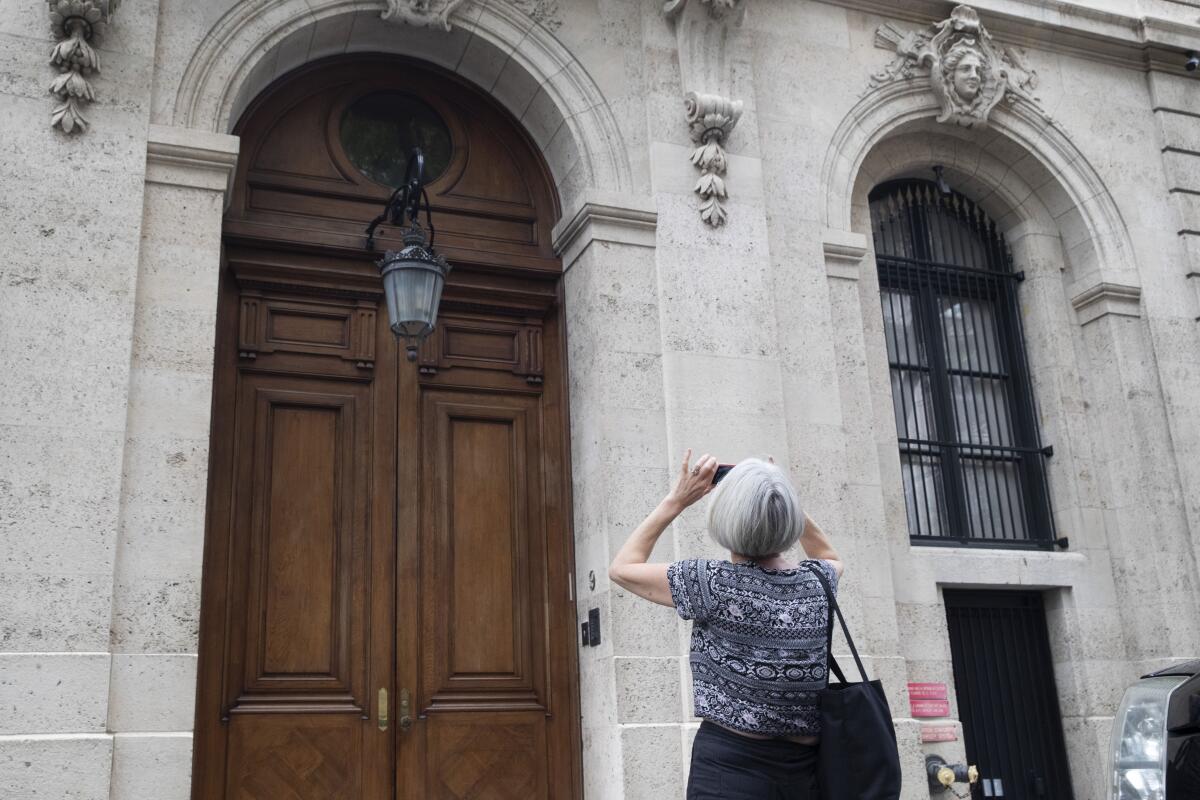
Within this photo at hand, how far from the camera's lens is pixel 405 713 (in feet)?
24.3

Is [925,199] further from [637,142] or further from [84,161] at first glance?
[84,161]

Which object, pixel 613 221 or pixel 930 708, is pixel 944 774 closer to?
pixel 930 708

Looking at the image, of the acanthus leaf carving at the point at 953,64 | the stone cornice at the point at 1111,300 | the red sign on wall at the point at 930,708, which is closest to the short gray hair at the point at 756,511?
the red sign on wall at the point at 930,708

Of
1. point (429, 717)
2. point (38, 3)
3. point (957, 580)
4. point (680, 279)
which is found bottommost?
point (429, 717)

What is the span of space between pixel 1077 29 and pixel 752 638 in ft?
27.6

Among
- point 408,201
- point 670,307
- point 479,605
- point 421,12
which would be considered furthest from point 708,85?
point 479,605

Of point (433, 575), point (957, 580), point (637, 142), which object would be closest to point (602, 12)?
point (637, 142)

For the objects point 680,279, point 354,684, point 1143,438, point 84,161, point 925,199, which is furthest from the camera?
point 925,199

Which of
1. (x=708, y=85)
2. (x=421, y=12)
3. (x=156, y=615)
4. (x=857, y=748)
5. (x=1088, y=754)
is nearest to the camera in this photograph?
(x=857, y=748)

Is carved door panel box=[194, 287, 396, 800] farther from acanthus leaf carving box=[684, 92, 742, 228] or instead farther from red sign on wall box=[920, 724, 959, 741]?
red sign on wall box=[920, 724, 959, 741]

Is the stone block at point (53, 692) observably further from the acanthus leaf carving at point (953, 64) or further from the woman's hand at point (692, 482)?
the acanthus leaf carving at point (953, 64)

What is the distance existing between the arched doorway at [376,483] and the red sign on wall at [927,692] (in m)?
2.42

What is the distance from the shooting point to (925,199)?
10.4m

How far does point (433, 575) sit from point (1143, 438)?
5.71m
